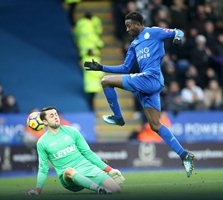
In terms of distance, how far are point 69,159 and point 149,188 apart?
69.3 inches

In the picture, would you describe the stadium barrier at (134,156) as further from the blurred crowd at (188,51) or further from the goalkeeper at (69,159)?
the goalkeeper at (69,159)

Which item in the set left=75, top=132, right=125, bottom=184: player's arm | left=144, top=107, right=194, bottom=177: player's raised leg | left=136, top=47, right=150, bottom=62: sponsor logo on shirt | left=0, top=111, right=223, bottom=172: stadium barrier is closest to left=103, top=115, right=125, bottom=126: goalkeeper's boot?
left=144, top=107, right=194, bottom=177: player's raised leg

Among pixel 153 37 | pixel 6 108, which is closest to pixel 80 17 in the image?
pixel 6 108

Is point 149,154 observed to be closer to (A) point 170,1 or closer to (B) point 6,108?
(B) point 6,108

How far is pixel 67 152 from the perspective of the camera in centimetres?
1144

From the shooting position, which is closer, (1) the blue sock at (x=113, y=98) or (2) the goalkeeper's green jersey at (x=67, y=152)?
(2) the goalkeeper's green jersey at (x=67, y=152)

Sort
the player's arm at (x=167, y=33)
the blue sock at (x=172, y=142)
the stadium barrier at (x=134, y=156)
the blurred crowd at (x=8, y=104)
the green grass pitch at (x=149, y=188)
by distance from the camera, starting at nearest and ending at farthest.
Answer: the green grass pitch at (x=149, y=188)
the player's arm at (x=167, y=33)
the blue sock at (x=172, y=142)
the stadium barrier at (x=134, y=156)
the blurred crowd at (x=8, y=104)

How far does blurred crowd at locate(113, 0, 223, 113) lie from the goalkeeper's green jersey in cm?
861

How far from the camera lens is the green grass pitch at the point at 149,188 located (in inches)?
435

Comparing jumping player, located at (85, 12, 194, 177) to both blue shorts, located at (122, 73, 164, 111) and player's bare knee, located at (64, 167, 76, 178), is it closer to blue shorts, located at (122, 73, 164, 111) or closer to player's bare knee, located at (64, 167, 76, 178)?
blue shorts, located at (122, 73, 164, 111)

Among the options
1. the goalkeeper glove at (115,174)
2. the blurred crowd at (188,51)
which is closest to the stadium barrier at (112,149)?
the blurred crowd at (188,51)

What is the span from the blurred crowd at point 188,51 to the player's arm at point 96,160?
8603 millimetres

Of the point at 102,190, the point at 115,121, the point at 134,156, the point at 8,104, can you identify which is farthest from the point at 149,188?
the point at 8,104

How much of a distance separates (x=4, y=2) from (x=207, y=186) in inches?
408
